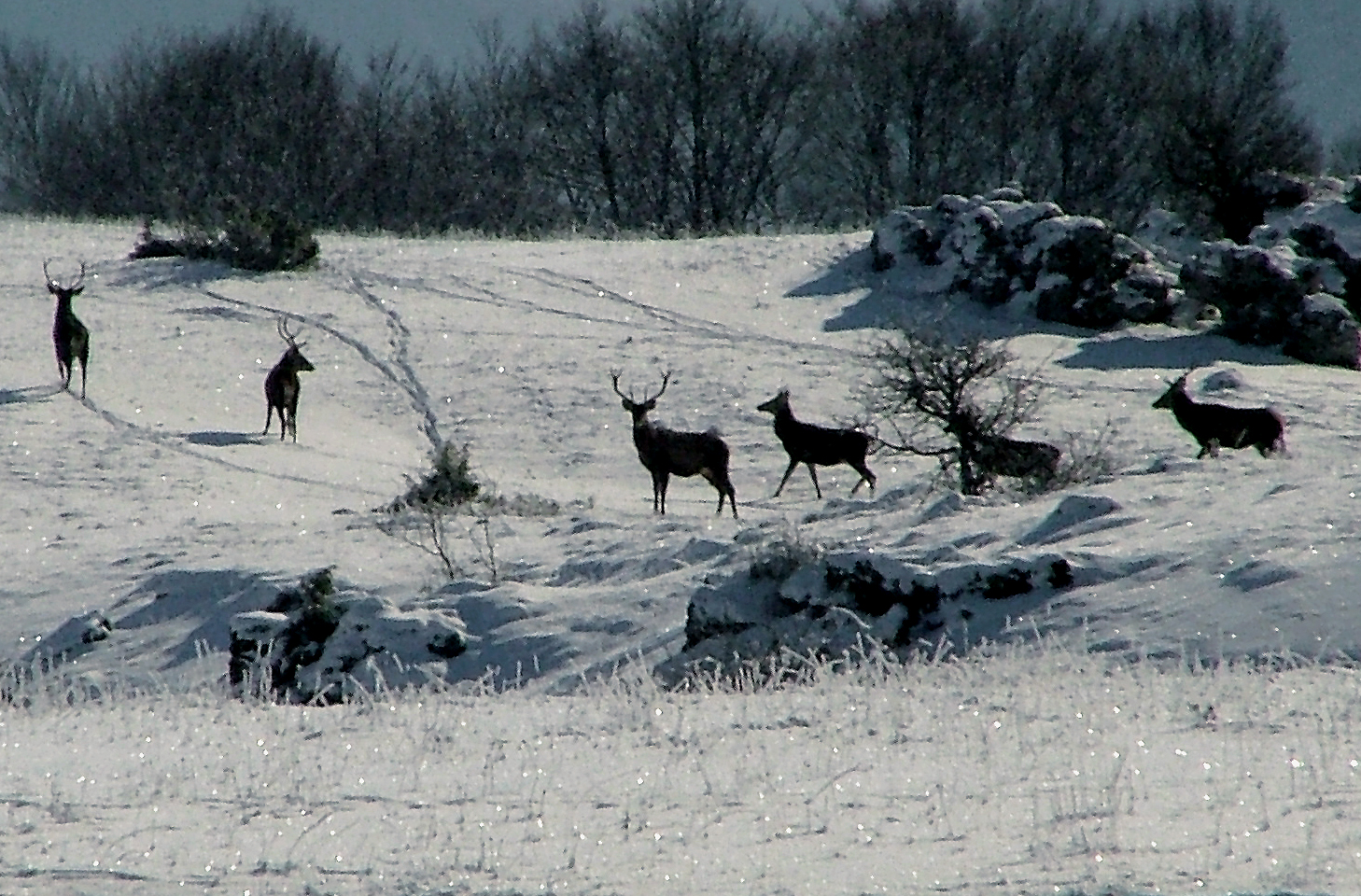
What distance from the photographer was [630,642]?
37.8ft

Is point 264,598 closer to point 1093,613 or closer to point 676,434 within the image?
point 676,434

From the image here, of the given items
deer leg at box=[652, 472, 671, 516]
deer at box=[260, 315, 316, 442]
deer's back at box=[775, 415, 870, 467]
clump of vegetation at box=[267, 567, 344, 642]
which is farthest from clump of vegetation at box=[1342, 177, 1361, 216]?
clump of vegetation at box=[267, 567, 344, 642]

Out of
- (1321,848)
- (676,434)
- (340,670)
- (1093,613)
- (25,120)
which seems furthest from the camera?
(25,120)

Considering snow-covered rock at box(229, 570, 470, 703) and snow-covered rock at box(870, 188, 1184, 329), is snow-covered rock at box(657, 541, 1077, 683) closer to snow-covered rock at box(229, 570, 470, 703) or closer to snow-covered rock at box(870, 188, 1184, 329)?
snow-covered rock at box(229, 570, 470, 703)

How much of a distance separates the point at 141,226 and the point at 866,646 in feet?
102

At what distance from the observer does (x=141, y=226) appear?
124ft

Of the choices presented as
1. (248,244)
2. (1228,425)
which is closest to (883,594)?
(1228,425)

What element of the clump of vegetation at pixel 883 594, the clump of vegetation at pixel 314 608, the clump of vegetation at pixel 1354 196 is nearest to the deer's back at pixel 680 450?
the clump of vegetation at pixel 314 608

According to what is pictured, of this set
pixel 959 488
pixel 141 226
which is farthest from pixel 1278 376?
pixel 141 226

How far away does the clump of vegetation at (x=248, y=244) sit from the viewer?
104 feet

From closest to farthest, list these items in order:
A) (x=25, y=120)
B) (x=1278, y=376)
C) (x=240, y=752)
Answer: (x=240, y=752), (x=1278, y=376), (x=25, y=120)

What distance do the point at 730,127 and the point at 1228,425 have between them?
143 ft

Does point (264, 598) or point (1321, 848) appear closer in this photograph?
point (1321, 848)

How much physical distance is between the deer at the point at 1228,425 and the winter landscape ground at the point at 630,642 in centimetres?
45
